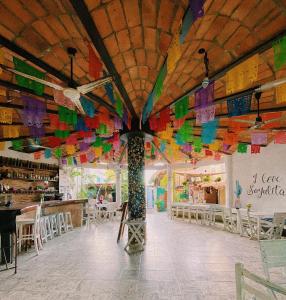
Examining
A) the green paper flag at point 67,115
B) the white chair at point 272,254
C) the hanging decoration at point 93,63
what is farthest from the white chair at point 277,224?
the hanging decoration at point 93,63

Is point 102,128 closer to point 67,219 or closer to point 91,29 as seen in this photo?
point 91,29

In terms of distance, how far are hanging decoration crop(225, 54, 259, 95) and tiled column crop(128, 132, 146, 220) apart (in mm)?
2948

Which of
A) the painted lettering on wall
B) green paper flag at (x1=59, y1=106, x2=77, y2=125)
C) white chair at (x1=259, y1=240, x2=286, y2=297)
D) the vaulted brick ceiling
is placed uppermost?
the vaulted brick ceiling

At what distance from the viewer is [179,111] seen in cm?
457

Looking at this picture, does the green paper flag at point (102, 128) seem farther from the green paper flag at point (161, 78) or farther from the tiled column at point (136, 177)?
the green paper flag at point (161, 78)

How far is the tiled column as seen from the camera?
5.84 meters

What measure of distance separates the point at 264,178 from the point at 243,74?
17.9 feet

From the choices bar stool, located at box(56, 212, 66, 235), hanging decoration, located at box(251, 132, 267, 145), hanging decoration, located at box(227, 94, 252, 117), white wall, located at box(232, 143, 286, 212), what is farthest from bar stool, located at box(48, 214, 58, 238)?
white wall, located at box(232, 143, 286, 212)

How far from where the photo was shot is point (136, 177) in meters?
5.97

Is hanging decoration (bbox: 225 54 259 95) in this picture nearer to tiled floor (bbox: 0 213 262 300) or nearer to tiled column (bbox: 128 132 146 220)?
tiled floor (bbox: 0 213 262 300)

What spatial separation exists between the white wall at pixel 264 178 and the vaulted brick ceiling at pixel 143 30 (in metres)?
4.15

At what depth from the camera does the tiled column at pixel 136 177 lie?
5836 mm

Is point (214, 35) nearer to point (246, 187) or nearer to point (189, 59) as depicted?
point (189, 59)

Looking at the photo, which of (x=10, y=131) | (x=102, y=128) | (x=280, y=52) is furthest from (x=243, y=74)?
(x=10, y=131)
